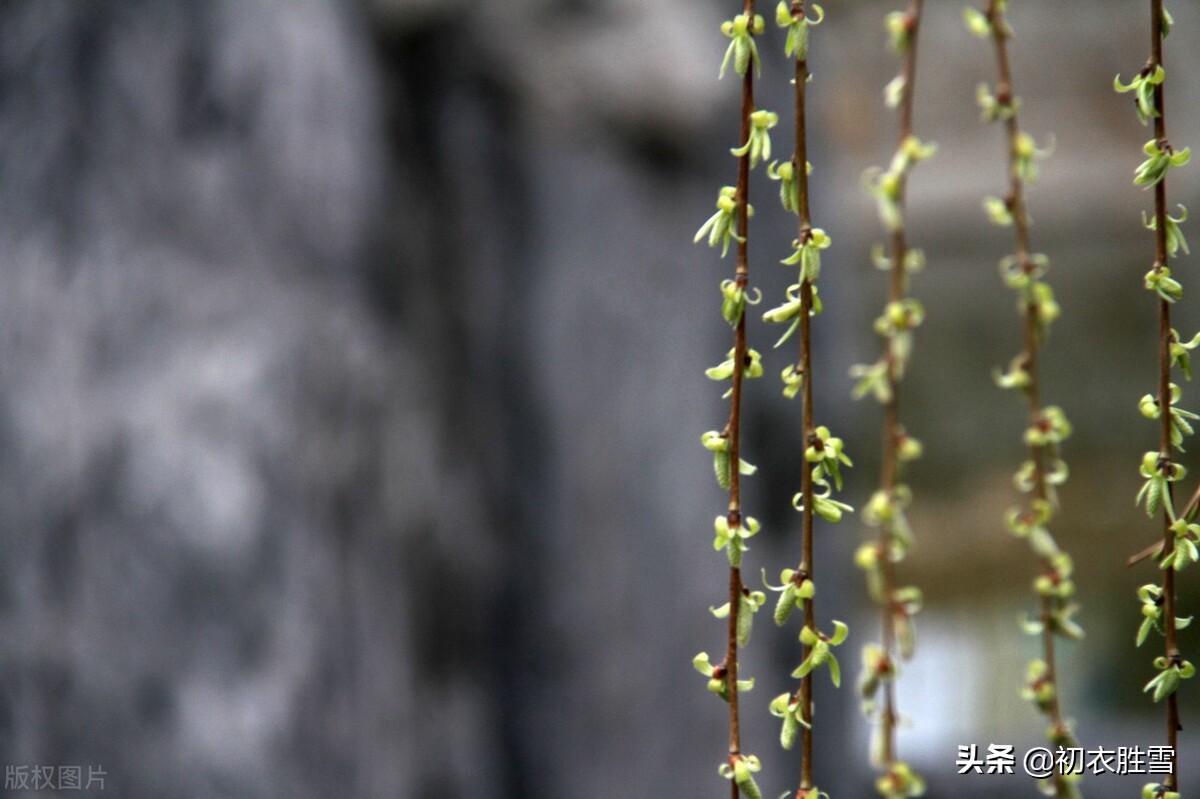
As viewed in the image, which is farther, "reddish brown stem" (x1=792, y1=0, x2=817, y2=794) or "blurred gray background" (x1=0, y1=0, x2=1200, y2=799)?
"blurred gray background" (x1=0, y1=0, x2=1200, y2=799)

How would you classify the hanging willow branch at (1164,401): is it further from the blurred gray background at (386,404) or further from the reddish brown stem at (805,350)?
the blurred gray background at (386,404)

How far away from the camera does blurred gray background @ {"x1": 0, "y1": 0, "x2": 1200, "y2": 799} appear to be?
20.7 inches

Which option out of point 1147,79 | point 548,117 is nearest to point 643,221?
point 548,117

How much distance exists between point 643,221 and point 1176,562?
43 centimetres

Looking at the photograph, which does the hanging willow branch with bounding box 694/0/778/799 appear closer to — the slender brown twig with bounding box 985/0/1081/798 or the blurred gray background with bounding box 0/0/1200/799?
the slender brown twig with bounding box 985/0/1081/798

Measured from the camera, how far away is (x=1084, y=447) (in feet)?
7.80

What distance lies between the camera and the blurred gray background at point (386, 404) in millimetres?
526

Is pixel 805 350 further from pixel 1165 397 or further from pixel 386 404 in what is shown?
pixel 386 404

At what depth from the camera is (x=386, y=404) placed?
59 centimetres

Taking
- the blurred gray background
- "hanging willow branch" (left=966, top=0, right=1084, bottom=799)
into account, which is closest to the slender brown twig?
"hanging willow branch" (left=966, top=0, right=1084, bottom=799)

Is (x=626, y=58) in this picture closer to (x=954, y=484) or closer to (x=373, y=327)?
(x=373, y=327)

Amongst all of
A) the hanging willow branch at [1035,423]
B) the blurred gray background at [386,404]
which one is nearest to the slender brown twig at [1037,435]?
the hanging willow branch at [1035,423]

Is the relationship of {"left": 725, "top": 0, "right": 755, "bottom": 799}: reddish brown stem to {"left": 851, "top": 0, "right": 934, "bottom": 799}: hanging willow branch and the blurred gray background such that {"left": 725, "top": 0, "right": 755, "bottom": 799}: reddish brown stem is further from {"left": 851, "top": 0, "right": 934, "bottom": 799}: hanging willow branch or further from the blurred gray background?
the blurred gray background

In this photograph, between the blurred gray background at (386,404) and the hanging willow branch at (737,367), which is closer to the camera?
the hanging willow branch at (737,367)
